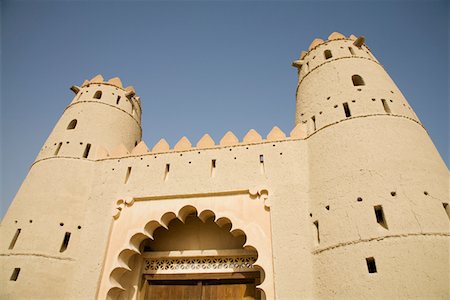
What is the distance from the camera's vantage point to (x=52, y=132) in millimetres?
A: 12812

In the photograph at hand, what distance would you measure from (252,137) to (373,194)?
4.40 meters

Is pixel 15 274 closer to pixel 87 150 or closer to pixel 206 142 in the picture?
pixel 87 150

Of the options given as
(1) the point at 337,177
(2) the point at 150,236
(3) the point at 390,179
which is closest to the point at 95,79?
(2) the point at 150,236

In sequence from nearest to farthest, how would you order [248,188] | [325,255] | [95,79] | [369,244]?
[369,244] → [325,255] → [248,188] → [95,79]

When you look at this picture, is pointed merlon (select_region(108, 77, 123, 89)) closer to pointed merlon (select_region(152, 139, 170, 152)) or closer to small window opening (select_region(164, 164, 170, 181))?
pointed merlon (select_region(152, 139, 170, 152))

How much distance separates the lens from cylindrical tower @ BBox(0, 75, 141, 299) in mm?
9055

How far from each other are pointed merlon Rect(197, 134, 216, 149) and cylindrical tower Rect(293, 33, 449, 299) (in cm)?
335

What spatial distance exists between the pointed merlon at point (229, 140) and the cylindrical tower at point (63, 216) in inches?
170

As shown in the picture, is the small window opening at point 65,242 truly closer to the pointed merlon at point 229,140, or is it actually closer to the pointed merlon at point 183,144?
the pointed merlon at point 183,144

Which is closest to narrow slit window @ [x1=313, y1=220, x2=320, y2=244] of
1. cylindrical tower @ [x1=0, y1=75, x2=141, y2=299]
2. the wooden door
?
the wooden door

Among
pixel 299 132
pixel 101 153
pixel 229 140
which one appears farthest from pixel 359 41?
pixel 101 153

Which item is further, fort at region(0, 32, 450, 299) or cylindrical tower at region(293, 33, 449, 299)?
fort at region(0, 32, 450, 299)

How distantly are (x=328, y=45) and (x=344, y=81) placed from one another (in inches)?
99.5

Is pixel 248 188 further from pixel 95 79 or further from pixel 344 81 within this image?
pixel 95 79
